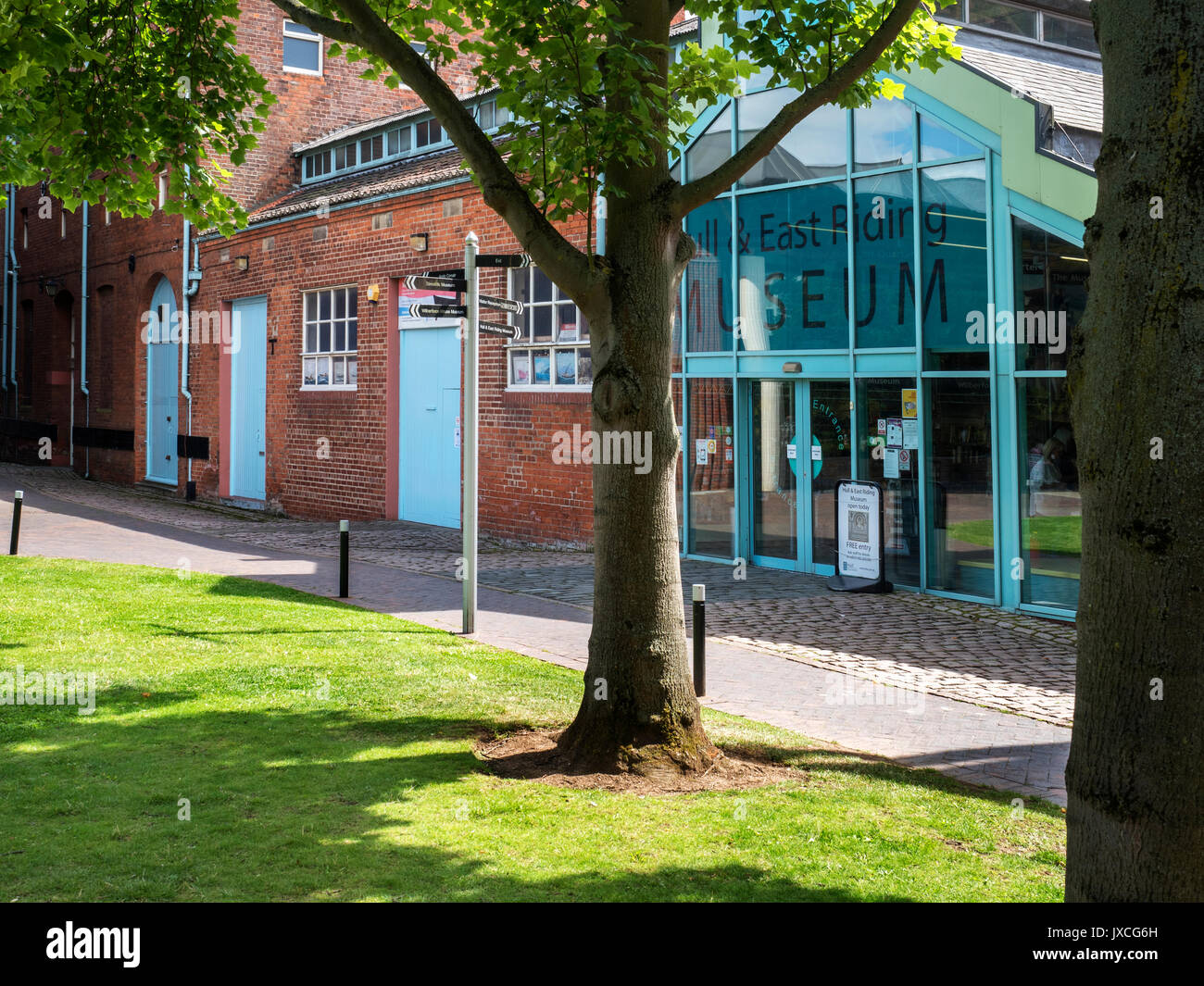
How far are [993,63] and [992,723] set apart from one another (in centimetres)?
853

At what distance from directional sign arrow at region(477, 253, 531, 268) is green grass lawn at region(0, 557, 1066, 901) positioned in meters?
2.96

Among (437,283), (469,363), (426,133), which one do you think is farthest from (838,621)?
(426,133)

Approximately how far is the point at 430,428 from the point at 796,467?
6.95 m

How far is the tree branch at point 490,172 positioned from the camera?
21.2 feet

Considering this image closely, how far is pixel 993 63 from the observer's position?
13.3 meters

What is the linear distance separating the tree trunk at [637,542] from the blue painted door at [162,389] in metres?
21.9

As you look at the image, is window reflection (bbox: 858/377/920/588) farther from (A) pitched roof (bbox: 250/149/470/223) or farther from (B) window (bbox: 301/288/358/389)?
(B) window (bbox: 301/288/358/389)

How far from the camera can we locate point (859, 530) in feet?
43.1

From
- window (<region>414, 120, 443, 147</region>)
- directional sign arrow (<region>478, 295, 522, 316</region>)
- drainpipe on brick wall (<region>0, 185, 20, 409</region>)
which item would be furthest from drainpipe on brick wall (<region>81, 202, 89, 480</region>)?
directional sign arrow (<region>478, 295, 522, 316</region>)

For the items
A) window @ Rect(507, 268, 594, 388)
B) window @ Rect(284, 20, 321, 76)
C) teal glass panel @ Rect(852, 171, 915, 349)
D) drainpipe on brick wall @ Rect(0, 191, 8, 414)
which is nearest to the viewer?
teal glass panel @ Rect(852, 171, 915, 349)

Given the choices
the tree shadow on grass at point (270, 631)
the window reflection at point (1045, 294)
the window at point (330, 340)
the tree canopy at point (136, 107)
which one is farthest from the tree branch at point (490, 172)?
the window at point (330, 340)

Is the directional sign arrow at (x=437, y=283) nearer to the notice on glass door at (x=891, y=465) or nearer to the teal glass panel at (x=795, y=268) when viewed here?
the teal glass panel at (x=795, y=268)

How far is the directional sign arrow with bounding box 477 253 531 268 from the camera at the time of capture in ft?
28.8
